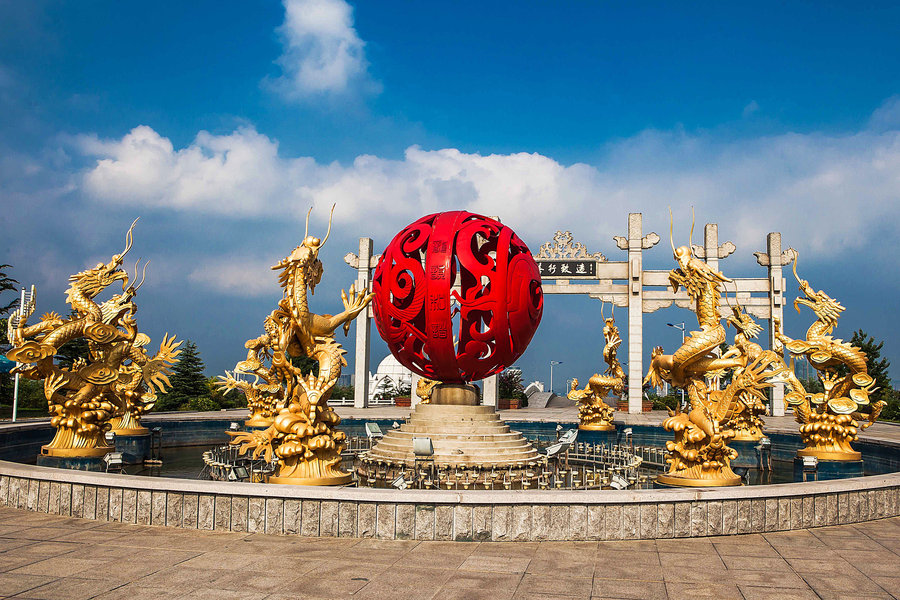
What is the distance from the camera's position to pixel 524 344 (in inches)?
428

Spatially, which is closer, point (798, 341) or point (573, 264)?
point (798, 341)

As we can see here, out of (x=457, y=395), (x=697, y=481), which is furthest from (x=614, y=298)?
(x=697, y=481)

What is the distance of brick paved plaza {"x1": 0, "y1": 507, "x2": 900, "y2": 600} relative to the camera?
4.58 meters

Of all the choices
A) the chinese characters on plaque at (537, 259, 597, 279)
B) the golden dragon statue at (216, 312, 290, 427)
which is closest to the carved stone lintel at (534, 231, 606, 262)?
the chinese characters on plaque at (537, 259, 597, 279)

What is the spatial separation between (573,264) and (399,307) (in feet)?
51.1

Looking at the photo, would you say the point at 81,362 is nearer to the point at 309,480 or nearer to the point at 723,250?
the point at 309,480

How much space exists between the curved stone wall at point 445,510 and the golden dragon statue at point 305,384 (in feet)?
4.69

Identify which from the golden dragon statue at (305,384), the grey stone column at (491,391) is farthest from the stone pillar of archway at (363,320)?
the golden dragon statue at (305,384)

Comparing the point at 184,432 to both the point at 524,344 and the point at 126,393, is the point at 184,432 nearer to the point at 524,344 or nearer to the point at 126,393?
the point at 126,393

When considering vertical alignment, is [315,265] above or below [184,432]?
above

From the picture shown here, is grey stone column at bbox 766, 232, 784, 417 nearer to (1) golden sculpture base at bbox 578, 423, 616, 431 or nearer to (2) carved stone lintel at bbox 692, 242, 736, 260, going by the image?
(2) carved stone lintel at bbox 692, 242, 736, 260

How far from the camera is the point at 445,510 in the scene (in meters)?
6.00

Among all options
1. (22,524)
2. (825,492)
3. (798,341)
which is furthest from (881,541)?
(22,524)

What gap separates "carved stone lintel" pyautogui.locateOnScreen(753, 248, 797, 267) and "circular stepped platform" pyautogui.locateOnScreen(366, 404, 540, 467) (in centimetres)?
1891
